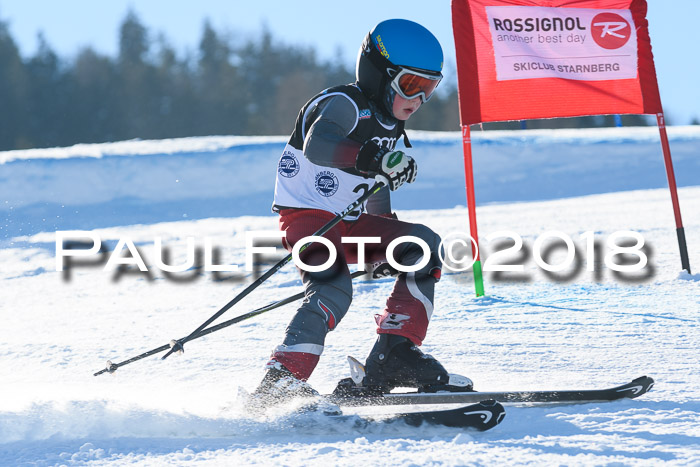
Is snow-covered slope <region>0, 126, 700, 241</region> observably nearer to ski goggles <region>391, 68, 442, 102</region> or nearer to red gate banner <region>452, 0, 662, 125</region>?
Result: red gate banner <region>452, 0, 662, 125</region>

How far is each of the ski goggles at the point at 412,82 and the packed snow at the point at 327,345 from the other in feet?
3.84

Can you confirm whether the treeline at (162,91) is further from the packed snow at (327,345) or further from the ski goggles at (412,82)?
the ski goggles at (412,82)

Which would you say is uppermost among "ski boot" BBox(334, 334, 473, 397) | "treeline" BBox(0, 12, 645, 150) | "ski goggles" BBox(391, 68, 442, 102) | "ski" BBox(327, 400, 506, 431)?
"treeline" BBox(0, 12, 645, 150)

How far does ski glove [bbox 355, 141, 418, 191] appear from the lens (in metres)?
2.94

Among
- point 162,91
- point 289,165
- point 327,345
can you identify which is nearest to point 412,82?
point 289,165

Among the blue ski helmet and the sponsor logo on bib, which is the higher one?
the blue ski helmet

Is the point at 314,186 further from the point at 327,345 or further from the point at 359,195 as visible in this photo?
the point at 327,345

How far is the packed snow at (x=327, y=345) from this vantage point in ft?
8.65

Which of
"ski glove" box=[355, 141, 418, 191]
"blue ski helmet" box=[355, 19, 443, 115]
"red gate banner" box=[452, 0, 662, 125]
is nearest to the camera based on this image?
"ski glove" box=[355, 141, 418, 191]

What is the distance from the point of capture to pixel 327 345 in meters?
4.38

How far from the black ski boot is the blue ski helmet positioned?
884 mm

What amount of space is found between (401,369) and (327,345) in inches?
44.8

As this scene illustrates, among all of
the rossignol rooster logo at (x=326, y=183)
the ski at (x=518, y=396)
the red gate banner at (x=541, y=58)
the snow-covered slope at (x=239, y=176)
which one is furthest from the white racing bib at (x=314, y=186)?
the snow-covered slope at (x=239, y=176)

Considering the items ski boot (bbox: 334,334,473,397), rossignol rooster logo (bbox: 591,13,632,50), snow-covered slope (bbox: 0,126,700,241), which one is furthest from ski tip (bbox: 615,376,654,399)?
snow-covered slope (bbox: 0,126,700,241)
